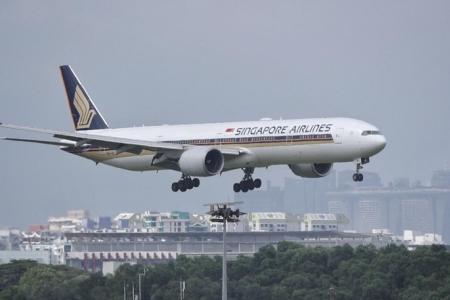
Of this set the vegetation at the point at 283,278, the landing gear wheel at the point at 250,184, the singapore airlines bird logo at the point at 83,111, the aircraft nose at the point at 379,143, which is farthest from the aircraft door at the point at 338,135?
the vegetation at the point at 283,278

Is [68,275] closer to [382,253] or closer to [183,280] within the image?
[183,280]

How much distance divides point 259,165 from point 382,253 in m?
79.2

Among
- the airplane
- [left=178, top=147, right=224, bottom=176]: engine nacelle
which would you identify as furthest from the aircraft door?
[left=178, top=147, right=224, bottom=176]: engine nacelle

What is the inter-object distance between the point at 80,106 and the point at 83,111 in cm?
68

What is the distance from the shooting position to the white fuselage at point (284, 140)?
10119 cm

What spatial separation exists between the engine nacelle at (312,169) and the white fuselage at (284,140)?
3.76m

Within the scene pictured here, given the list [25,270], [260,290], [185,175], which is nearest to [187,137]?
[185,175]

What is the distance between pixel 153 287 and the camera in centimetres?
17112

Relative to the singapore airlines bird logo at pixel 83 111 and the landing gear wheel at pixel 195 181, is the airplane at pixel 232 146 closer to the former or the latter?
the landing gear wheel at pixel 195 181

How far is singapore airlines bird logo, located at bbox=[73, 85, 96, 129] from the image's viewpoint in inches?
4888

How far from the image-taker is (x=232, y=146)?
107m

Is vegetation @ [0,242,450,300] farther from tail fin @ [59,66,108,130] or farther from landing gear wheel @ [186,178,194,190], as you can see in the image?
landing gear wheel @ [186,178,194,190]

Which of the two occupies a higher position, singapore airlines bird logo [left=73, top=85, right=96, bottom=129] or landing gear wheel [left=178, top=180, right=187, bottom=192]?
singapore airlines bird logo [left=73, top=85, right=96, bottom=129]

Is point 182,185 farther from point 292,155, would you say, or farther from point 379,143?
point 379,143
